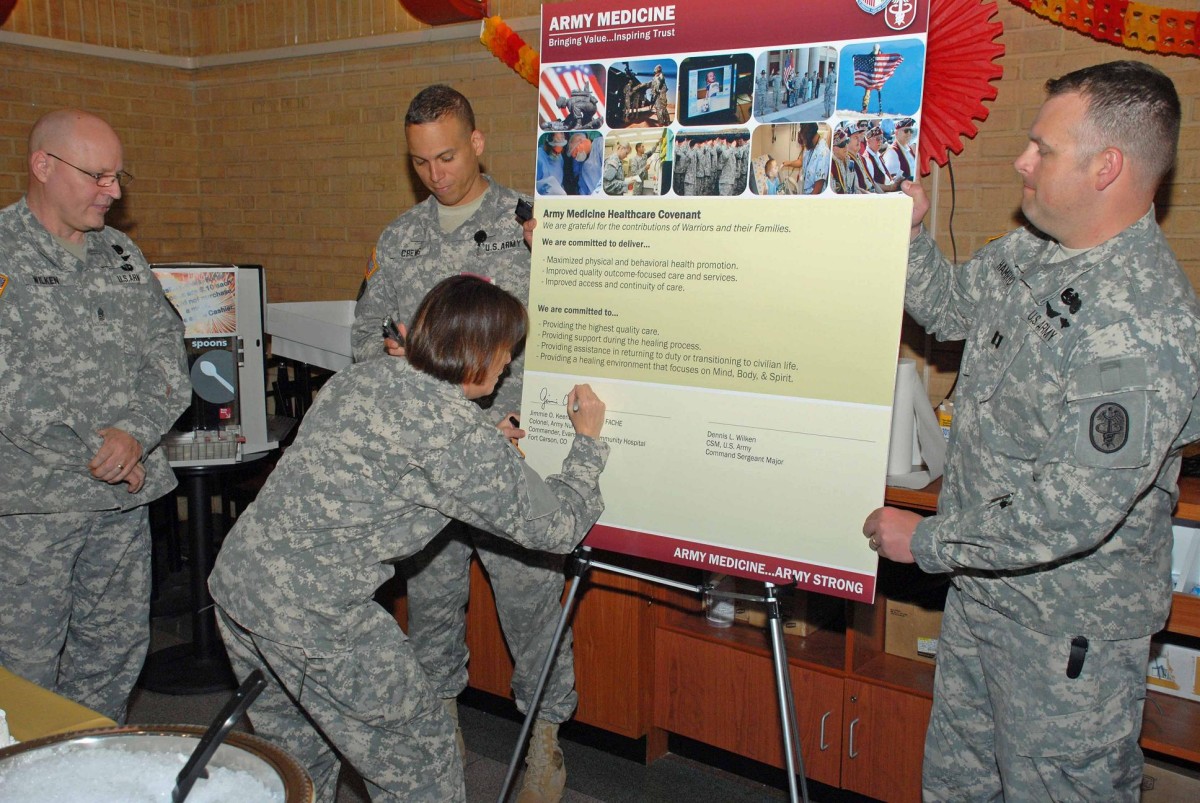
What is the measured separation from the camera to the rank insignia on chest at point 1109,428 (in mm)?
1678

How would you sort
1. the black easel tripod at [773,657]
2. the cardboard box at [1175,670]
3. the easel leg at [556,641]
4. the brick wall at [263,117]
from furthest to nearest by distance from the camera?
the brick wall at [263,117]
the cardboard box at [1175,670]
the easel leg at [556,641]
the black easel tripod at [773,657]

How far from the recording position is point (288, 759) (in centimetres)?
114

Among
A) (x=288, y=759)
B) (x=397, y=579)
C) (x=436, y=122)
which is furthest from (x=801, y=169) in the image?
(x=397, y=579)

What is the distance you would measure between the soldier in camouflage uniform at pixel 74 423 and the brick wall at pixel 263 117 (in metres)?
1.77

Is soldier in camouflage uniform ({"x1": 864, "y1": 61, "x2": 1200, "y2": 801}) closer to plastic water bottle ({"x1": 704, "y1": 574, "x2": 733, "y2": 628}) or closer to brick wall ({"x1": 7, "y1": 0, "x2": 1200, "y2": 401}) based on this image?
plastic water bottle ({"x1": 704, "y1": 574, "x2": 733, "y2": 628})

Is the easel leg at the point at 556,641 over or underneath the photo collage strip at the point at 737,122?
underneath

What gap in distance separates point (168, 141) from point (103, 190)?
2920mm

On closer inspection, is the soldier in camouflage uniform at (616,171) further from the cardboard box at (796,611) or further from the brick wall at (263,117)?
the brick wall at (263,117)

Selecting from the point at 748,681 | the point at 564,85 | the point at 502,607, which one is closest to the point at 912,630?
the point at 748,681

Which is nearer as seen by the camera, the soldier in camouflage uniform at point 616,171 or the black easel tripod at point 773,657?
the black easel tripod at point 773,657

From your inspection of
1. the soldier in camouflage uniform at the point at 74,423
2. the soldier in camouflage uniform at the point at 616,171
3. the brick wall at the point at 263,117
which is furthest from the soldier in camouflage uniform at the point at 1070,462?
the brick wall at the point at 263,117

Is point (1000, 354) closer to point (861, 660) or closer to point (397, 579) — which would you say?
point (861, 660)

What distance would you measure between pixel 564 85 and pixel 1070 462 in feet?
4.75
